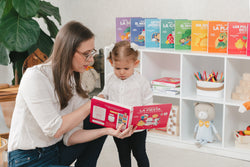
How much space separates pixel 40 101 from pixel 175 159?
1.39 metres

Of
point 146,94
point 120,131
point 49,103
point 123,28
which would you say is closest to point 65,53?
point 49,103

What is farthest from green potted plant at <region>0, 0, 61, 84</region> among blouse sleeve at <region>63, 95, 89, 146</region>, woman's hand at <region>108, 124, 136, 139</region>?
woman's hand at <region>108, 124, 136, 139</region>

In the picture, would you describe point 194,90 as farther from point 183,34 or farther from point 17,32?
point 17,32

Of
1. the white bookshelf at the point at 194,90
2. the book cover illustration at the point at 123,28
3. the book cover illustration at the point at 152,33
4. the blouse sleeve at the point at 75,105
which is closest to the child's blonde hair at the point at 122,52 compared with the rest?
the blouse sleeve at the point at 75,105

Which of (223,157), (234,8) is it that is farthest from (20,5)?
(223,157)

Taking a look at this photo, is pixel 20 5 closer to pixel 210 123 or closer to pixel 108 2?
pixel 108 2

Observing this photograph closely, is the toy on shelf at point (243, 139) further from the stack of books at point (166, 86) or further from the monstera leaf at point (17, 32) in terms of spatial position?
the monstera leaf at point (17, 32)

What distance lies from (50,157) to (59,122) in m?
0.21

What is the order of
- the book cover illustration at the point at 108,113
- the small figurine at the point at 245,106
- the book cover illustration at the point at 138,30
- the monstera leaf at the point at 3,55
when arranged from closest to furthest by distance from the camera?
the book cover illustration at the point at 108,113 < the small figurine at the point at 245,106 < the monstera leaf at the point at 3,55 < the book cover illustration at the point at 138,30

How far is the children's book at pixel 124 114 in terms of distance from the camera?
5.75 feet

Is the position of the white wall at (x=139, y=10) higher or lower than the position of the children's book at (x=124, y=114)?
higher

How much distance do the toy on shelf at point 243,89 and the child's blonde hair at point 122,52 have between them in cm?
100

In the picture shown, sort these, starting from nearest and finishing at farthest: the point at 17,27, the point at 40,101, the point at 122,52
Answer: the point at 40,101
the point at 122,52
the point at 17,27

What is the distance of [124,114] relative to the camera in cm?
177
